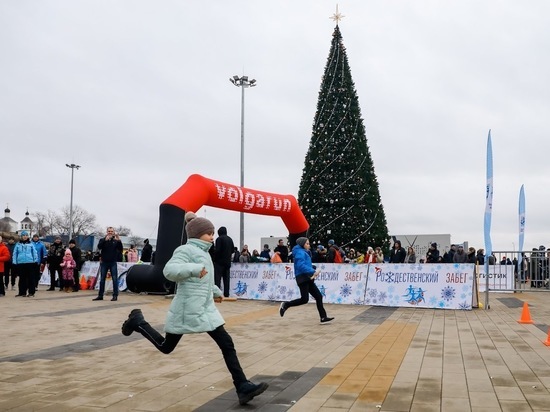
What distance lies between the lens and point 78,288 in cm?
1916

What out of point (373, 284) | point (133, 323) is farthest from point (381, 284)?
point (133, 323)

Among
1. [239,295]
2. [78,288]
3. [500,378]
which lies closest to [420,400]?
[500,378]

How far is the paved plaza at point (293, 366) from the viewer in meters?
4.84

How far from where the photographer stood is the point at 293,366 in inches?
253

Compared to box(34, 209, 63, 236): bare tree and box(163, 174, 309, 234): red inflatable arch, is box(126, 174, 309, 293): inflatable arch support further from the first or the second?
box(34, 209, 63, 236): bare tree

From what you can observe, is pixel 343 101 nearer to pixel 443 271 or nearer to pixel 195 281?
pixel 443 271

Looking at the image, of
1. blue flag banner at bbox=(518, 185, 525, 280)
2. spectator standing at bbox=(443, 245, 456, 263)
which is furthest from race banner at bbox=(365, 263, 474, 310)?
blue flag banner at bbox=(518, 185, 525, 280)

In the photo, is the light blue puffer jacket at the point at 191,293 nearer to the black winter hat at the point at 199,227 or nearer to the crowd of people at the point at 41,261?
the black winter hat at the point at 199,227

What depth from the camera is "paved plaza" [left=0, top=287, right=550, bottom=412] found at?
15.9ft

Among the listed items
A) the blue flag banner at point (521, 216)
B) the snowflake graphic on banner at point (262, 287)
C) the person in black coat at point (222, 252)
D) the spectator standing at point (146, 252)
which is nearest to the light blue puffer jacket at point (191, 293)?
the person in black coat at point (222, 252)

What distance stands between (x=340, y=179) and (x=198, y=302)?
26.8 m

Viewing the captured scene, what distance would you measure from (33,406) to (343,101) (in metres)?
29.0

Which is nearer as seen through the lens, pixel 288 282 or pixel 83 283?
pixel 288 282

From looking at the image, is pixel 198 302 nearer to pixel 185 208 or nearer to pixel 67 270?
pixel 185 208
